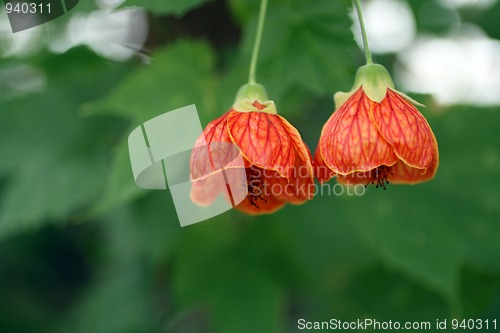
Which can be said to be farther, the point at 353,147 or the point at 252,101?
the point at 252,101

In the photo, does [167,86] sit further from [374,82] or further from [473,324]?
[473,324]

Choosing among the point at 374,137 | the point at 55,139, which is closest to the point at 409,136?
the point at 374,137

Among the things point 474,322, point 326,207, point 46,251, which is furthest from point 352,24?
point 46,251

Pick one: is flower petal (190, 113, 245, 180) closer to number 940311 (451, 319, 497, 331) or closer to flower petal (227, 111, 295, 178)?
flower petal (227, 111, 295, 178)

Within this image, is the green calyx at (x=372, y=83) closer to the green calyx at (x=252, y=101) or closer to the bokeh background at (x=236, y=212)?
the green calyx at (x=252, y=101)

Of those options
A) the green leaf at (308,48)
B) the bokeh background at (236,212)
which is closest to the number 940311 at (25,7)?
the bokeh background at (236,212)
